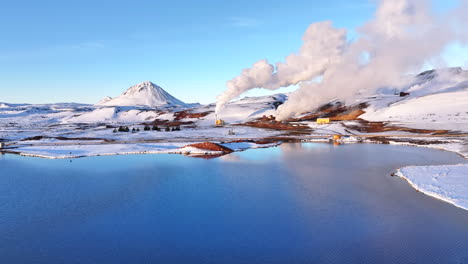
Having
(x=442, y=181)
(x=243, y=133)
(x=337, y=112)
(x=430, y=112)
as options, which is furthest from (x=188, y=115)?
(x=442, y=181)

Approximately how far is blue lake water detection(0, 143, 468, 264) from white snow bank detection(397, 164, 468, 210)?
95 centimetres

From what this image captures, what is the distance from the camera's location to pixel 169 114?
163 metres

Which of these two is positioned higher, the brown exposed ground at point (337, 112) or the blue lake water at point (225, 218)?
the brown exposed ground at point (337, 112)

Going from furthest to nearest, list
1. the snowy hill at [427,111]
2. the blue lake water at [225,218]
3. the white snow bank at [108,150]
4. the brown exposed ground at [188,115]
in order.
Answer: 1. the brown exposed ground at [188,115]
2. the snowy hill at [427,111]
3. the white snow bank at [108,150]
4. the blue lake water at [225,218]

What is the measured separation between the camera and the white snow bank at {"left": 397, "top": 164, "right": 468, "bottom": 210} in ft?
72.1

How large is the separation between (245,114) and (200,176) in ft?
378

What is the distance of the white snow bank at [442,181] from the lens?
2197cm

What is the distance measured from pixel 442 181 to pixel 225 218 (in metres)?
19.1

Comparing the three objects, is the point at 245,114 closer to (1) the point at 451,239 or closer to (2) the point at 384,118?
(2) the point at 384,118

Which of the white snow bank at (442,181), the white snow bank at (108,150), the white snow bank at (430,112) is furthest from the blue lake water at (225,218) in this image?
the white snow bank at (430,112)

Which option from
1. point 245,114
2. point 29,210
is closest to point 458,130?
point 29,210

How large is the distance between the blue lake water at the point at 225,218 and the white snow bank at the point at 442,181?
3.11 ft

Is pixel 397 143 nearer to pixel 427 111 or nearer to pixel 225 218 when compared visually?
pixel 225 218

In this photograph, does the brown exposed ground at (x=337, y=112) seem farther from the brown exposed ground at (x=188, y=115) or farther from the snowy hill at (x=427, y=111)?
the brown exposed ground at (x=188, y=115)
